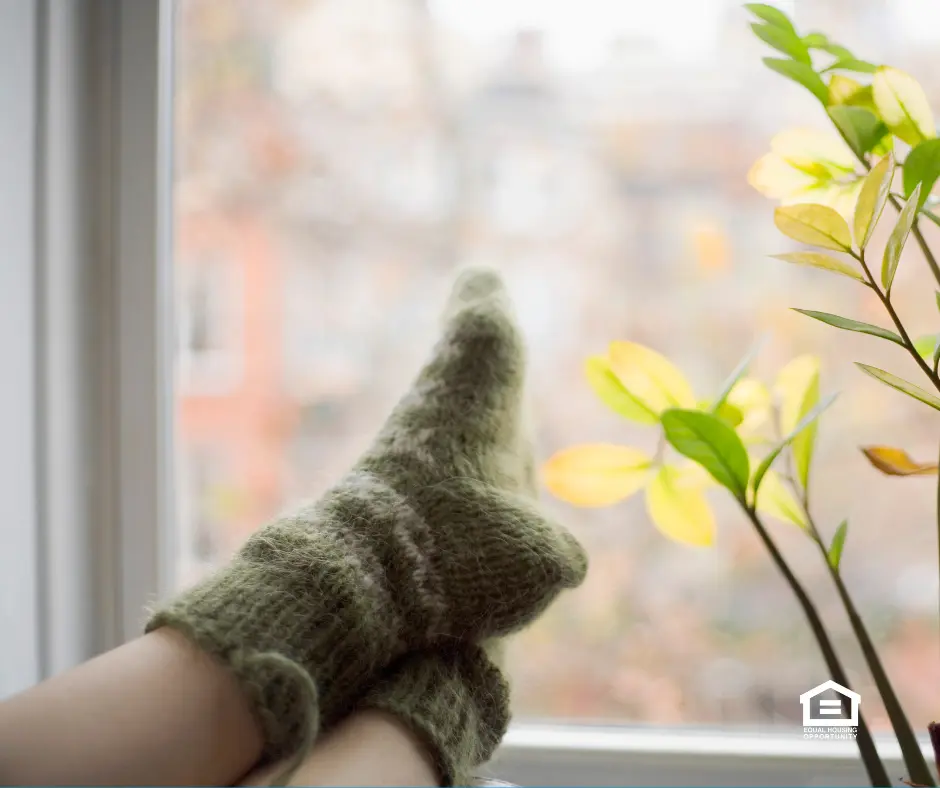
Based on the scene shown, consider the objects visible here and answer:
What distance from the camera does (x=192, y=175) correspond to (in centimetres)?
93

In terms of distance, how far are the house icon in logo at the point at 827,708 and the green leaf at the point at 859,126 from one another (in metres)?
0.44

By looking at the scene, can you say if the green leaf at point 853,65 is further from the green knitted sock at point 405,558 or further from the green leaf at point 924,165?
the green knitted sock at point 405,558

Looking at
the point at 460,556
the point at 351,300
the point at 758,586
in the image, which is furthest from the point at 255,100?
the point at 758,586

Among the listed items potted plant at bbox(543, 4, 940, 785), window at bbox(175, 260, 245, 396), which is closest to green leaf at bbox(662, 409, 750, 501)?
potted plant at bbox(543, 4, 940, 785)

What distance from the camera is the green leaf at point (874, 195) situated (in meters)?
0.53

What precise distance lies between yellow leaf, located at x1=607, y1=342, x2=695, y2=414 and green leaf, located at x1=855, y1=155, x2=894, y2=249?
0.62 feet

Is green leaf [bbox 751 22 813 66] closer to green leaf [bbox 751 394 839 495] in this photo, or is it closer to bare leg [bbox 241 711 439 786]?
green leaf [bbox 751 394 839 495]

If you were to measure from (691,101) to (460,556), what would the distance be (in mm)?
616

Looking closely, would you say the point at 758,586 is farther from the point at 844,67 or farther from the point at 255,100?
the point at 255,100

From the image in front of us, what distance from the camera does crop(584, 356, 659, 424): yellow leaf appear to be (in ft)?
2.24

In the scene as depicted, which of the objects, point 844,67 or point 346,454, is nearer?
point 844,67

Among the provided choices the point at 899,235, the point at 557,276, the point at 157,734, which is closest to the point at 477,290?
the point at 557,276

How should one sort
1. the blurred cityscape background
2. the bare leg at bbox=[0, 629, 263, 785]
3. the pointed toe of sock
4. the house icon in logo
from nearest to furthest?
the bare leg at bbox=[0, 629, 263, 785], the house icon in logo, the pointed toe of sock, the blurred cityscape background

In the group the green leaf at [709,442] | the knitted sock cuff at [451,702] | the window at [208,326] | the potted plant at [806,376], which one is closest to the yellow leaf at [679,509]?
the potted plant at [806,376]
